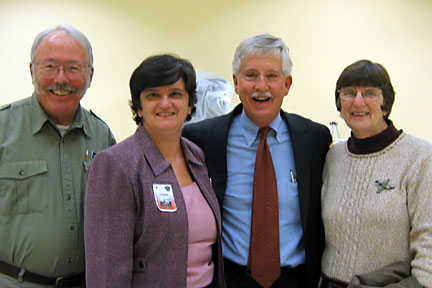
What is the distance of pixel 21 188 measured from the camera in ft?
5.10

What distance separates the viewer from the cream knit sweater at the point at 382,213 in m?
1.47

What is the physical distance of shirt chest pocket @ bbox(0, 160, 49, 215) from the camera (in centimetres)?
154

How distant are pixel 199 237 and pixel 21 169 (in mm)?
814

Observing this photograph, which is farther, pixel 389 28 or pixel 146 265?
pixel 389 28

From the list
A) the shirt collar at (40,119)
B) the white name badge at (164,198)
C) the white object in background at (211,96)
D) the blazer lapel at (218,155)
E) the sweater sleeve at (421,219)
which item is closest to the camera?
the white name badge at (164,198)

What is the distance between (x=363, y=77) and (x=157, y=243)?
1.16 metres

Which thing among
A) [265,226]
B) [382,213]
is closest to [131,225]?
[265,226]

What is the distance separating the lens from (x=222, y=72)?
12.7 ft

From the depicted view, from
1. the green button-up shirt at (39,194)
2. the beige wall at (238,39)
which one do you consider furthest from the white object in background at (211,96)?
the green button-up shirt at (39,194)

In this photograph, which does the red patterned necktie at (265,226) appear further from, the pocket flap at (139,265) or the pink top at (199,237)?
the pocket flap at (139,265)

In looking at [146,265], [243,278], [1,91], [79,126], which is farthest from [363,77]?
[1,91]

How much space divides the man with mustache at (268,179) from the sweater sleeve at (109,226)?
58 cm

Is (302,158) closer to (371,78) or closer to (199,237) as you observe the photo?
(371,78)

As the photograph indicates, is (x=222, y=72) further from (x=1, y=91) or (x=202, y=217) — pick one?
(x=202, y=217)
